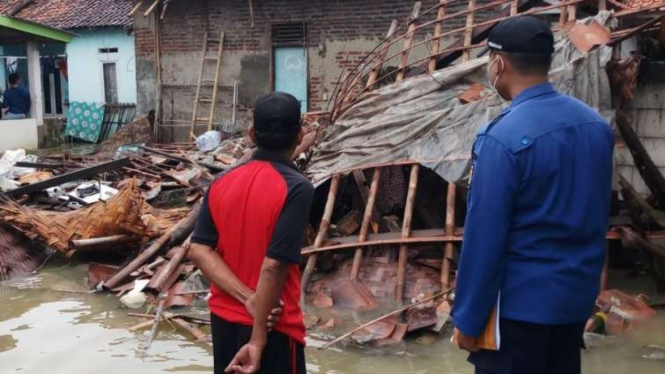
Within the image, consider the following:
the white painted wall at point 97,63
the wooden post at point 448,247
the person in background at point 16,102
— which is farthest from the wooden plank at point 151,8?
the wooden post at point 448,247

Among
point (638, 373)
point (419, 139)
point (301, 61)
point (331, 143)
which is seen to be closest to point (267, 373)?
point (638, 373)

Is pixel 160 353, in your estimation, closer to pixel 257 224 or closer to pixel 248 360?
pixel 248 360

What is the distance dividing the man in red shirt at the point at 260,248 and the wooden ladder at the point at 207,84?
13.6 m

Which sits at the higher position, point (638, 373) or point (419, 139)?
point (419, 139)

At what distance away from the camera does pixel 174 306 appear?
6.73 m

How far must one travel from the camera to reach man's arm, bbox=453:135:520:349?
2241mm

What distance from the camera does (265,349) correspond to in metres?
2.62

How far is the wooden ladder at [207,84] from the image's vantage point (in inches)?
627

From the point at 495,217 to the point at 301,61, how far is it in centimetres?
1332

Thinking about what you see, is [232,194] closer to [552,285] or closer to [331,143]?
[552,285]

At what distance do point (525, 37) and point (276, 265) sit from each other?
1.15 m

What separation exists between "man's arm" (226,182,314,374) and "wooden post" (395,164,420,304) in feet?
13.2

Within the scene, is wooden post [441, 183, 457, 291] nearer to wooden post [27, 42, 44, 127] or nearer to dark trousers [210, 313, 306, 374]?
dark trousers [210, 313, 306, 374]

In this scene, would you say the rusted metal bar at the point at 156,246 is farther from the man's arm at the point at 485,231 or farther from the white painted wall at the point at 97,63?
the white painted wall at the point at 97,63
